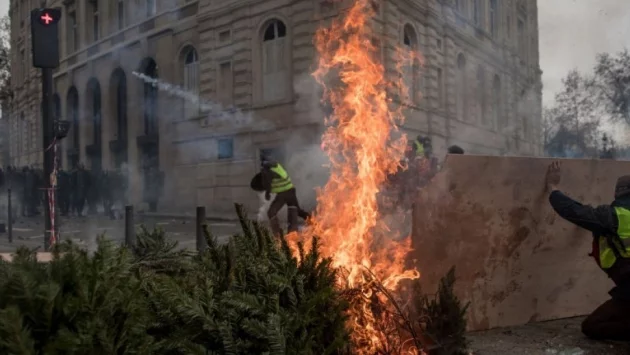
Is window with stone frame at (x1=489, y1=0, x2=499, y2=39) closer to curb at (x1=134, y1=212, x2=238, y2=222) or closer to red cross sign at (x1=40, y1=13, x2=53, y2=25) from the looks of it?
curb at (x1=134, y1=212, x2=238, y2=222)

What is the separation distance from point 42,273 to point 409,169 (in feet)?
19.4

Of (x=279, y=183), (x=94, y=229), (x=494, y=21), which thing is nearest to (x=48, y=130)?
(x=279, y=183)

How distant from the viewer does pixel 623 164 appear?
4.94m

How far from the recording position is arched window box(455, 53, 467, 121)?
58.0 ft

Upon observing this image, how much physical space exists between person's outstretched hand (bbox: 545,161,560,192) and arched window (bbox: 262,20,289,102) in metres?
10.7

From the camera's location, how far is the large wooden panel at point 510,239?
3.94 m

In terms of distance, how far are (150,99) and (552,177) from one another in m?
16.4

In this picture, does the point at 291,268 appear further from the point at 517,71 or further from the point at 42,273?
the point at 517,71

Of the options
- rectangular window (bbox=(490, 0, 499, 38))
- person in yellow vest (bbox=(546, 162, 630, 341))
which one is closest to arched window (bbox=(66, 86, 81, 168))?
rectangular window (bbox=(490, 0, 499, 38))

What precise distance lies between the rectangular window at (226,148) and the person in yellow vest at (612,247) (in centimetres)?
1260

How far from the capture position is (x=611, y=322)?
13.1 feet

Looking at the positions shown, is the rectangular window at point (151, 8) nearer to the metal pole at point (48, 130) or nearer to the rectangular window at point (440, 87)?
the rectangular window at point (440, 87)

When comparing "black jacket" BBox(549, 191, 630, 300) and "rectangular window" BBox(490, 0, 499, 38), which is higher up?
"rectangular window" BBox(490, 0, 499, 38)

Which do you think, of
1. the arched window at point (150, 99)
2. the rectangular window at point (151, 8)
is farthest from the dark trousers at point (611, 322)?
the rectangular window at point (151, 8)
